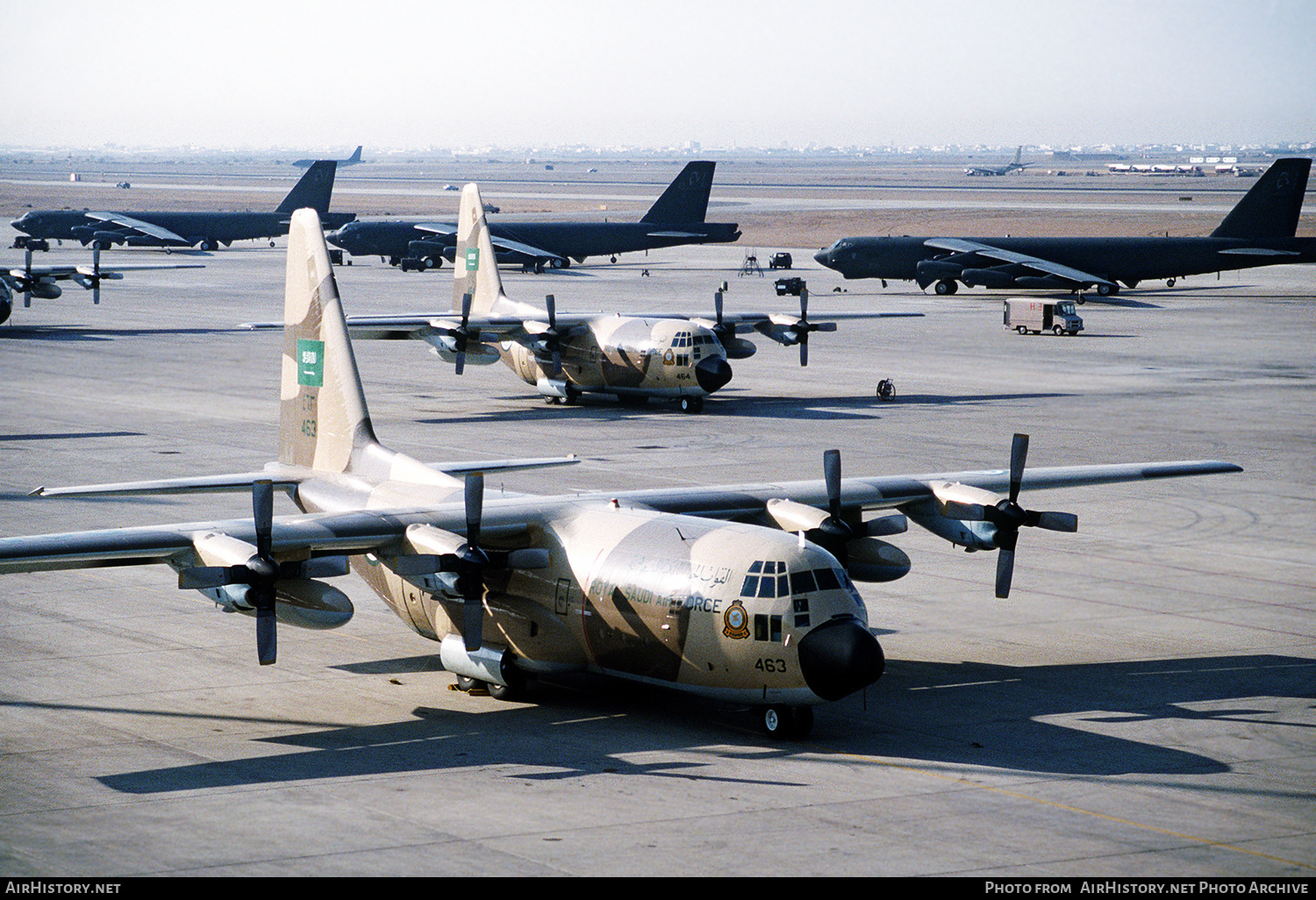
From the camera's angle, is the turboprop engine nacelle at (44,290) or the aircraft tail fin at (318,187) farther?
the aircraft tail fin at (318,187)

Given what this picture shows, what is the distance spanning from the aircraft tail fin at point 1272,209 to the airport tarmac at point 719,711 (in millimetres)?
57164

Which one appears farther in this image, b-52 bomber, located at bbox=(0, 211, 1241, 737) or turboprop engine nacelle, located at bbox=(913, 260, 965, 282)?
turboprop engine nacelle, located at bbox=(913, 260, 965, 282)

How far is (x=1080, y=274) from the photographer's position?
338 ft

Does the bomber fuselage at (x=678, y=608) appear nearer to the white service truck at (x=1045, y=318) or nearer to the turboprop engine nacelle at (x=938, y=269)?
the white service truck at (x=1045, y=318)

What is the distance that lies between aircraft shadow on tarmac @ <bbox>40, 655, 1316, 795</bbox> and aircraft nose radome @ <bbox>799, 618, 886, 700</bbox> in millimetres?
1049

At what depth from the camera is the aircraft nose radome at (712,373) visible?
5766cm

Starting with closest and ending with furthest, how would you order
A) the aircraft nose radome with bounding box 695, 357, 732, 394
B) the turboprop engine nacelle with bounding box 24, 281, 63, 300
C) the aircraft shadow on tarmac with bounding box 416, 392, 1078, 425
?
the aircraft shadow on tarmac with bounding box 416, 392, 1078, 425, the aircraft nose radome with bounding box 695, 357, 732, 394, the turboprop engine nacelle with bounding box 24, 281, 63, 300

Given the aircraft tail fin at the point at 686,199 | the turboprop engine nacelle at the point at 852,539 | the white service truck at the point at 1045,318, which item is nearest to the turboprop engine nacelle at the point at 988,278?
the white service truck at the point at 1045,318

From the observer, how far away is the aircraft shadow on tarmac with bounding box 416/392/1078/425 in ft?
189

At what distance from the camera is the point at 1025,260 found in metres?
105

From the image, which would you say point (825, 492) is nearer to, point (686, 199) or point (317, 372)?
point (317, 372)

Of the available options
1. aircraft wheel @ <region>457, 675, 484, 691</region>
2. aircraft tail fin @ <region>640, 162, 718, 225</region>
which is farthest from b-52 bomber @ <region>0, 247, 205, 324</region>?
aircraft tail fin @ <region>640, 162, 718, 225</region>

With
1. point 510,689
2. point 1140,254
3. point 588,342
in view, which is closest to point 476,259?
point 588,342

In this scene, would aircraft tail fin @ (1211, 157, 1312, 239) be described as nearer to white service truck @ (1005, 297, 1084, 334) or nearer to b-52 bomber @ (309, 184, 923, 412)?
white service truck @ (1005, 297, 1084, 334)
